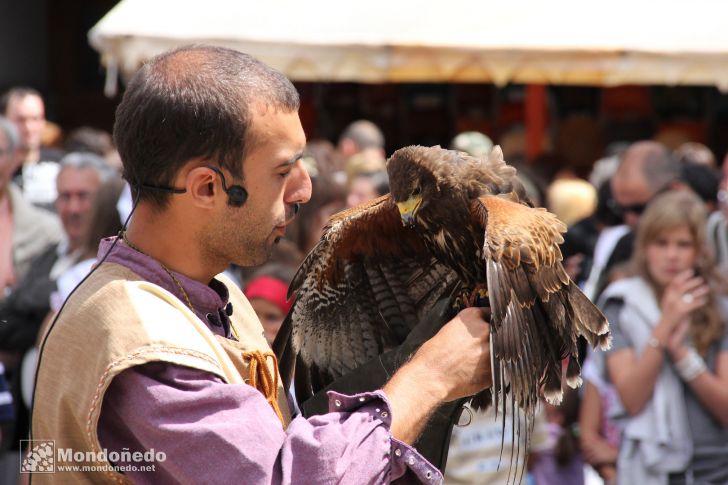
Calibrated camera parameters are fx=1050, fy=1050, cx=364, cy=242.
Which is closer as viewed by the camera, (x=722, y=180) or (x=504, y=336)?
(x=504, y=336)

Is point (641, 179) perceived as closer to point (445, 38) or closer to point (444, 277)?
point (445, 38)

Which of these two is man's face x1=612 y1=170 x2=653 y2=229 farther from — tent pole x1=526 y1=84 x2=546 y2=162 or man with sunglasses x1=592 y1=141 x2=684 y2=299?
tent pole x1=526 y1=84 x2=546 y2=162

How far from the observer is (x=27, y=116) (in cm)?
841

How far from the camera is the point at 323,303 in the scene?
312 centimetres

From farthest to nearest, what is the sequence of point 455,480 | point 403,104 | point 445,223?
1. point 403,104
2. point 455,480
3. point 445,223

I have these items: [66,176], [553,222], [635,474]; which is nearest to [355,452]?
[553,222]

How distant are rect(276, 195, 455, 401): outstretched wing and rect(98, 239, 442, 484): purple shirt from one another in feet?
3.29

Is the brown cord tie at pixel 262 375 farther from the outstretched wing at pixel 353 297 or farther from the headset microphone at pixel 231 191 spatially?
the outstretched wing at pixel 353 297

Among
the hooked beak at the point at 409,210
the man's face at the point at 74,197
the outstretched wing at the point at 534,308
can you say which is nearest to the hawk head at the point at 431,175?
the hooked beak at the point at 409,210

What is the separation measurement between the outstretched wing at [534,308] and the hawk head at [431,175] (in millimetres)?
691

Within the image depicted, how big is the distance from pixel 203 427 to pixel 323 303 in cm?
130

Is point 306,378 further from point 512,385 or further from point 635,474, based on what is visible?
point 635,474

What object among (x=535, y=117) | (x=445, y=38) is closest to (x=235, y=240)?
(x=445, y=38)

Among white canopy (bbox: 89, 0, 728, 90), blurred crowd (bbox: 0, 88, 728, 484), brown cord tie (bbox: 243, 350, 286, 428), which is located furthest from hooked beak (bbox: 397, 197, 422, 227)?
white canopy (bbox: 89, 0, 728, 90)
